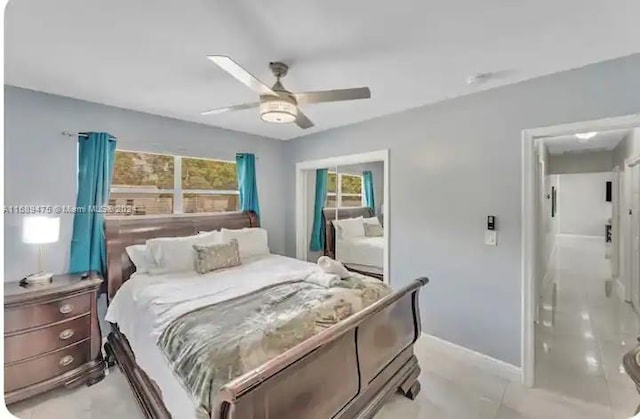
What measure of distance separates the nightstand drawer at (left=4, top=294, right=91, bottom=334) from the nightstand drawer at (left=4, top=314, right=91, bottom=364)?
0.05 meters

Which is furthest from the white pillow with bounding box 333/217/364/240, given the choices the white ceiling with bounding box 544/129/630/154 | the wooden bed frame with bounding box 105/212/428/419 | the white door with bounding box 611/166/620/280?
the white door with bounding box 611/166/620/280

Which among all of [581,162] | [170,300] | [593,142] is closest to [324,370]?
[170,300]

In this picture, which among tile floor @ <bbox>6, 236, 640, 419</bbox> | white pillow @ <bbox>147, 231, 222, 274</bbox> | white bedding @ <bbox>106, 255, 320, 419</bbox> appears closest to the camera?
white bedding @ <bbox>106, 255, 320, 419</bbox>

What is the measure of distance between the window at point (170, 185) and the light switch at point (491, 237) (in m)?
2.99

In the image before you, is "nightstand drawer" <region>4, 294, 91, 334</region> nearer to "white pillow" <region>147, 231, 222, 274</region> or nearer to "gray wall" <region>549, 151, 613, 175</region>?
"white pillow" <region>147, 231, 222, 274</region>

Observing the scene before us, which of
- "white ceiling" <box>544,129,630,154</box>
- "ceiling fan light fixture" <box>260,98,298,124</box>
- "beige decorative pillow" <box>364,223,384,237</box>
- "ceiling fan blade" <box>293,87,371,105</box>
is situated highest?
"white ceiling" <box>544,129,630,154</box>

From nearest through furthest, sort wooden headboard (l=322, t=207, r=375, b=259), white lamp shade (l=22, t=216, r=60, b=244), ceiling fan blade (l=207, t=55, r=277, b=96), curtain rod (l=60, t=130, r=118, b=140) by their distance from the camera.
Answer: ceiling fan blade (l=207, t=55, r=277, b=96), white lamp shade (l=22, t=216, r=60, b=244), curtain rod (l=60, t=130, r=118, b=140), wooden headboard (l=322, t=207, r=375, b=259)

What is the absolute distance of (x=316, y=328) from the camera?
195 cm

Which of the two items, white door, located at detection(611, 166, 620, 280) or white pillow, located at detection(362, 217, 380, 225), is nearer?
white pillow, located at detection(362, 217, 380, 225)

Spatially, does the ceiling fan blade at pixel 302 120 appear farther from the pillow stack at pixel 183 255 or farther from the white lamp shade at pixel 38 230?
the white lamp shade at pixel 38 230

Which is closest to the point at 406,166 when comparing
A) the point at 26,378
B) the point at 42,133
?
the point at 42,133

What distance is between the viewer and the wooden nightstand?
7.58ft

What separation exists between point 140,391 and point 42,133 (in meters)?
2.31

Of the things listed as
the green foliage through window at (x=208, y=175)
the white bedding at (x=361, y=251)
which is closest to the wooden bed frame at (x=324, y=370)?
the green foliage through window at (x=208, y=175)
